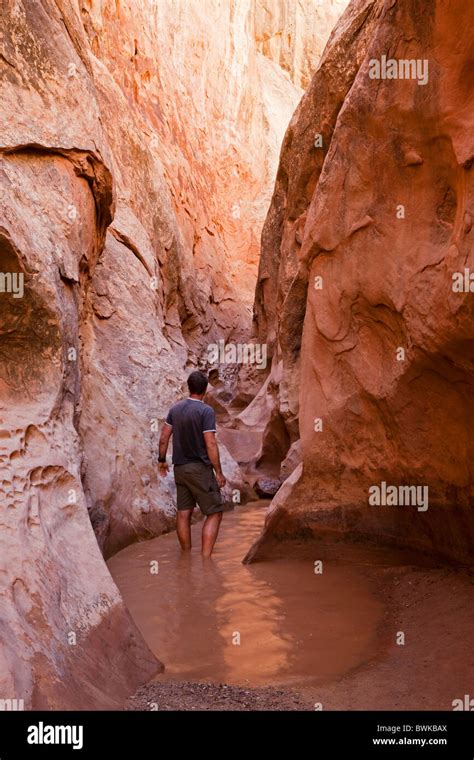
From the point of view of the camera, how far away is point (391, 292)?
4.78 meters

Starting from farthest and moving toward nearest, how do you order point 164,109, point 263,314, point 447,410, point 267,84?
point 267,84
point 164,109
point 263,314
point 447,410

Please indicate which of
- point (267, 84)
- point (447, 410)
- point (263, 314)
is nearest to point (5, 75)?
point (447, 410)

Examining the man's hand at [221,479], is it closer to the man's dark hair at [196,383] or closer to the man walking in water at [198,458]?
the man walking in water at [198,458]

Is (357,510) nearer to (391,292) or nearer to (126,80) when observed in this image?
(391,292)

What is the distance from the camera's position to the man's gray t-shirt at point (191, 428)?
6.20 m

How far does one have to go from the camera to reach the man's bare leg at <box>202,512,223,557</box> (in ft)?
20.1

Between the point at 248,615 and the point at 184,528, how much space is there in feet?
6.39

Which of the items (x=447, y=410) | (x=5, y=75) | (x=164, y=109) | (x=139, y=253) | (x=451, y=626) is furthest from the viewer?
(x=164, y=109)

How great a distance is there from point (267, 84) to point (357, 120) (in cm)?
2441

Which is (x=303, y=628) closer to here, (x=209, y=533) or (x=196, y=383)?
(x=209, y=533)

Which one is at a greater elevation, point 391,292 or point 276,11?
point 276,11

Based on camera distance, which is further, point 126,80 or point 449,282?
point 126,80

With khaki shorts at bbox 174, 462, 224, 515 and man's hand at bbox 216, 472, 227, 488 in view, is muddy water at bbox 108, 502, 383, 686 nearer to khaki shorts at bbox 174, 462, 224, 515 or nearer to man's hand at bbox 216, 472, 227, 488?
khaki shorts at bbox 174, 462, 224, 515

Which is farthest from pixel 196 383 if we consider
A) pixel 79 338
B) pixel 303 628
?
pixel 303 628
